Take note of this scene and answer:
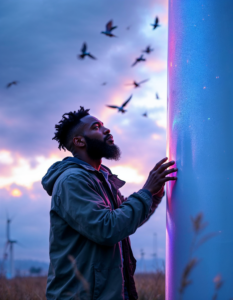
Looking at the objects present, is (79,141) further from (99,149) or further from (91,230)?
(91,230)

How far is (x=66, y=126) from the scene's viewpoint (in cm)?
429

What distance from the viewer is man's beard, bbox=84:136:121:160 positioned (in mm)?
3756

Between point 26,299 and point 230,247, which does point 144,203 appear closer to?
point 230,247

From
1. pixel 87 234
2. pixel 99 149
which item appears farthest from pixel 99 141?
pixel 87 234

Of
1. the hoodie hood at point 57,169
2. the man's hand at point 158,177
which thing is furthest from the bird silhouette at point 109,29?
the man's hand at point 158,177

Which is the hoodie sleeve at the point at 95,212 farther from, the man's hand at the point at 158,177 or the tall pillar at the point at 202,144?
the tall pillar at the point at 202,144

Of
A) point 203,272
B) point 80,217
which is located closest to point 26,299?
point 80,217

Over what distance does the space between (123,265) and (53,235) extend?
625mm

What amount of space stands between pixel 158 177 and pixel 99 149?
1.05 metres

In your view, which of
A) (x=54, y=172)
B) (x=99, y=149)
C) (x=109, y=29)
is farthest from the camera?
(x=109, y=29)

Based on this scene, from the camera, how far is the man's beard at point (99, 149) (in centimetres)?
376

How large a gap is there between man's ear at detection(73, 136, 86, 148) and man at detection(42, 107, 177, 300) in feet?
1.69

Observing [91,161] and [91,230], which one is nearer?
[91,230]

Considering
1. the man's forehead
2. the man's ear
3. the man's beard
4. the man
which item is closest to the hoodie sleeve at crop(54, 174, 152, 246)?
the man
